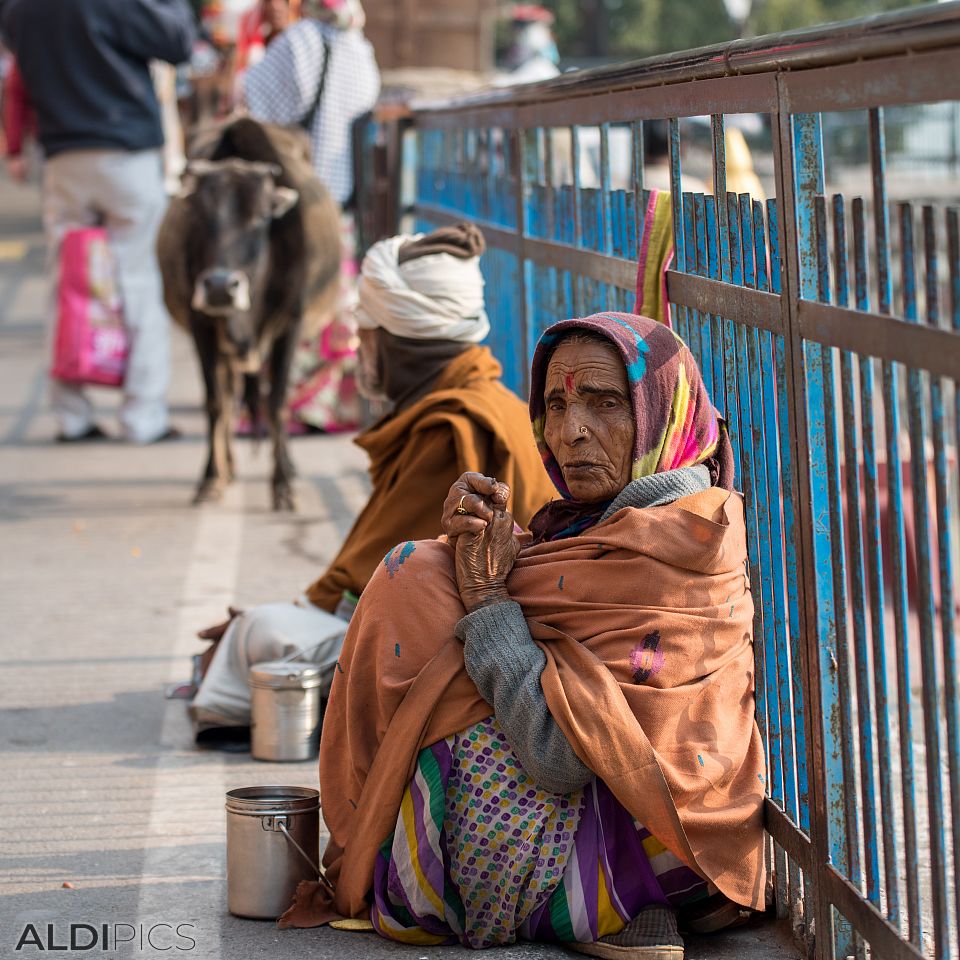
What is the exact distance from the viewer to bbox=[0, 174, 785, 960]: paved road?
3.44 meters

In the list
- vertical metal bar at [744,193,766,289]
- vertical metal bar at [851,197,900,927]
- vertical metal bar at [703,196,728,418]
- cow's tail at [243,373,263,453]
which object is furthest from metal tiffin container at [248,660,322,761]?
cow's tail at [243,373,263,453]

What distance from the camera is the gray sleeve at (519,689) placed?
9.74 feet

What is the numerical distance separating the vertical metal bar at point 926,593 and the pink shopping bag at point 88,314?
7466 mm

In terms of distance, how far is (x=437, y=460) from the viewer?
4238 millimetres

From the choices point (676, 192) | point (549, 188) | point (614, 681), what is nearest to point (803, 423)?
point (614, 681)

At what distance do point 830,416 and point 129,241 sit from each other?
7.21 m

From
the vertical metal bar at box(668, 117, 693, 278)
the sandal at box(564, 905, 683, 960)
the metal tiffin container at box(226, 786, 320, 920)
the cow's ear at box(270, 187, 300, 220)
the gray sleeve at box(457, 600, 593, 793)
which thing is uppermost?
the cow's ear at box(270, 187, 300, 220)

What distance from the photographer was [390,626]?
3.18 meters

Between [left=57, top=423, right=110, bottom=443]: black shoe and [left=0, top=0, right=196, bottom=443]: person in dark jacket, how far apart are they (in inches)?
1.1

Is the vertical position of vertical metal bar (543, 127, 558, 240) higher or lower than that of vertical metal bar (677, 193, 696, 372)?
higher

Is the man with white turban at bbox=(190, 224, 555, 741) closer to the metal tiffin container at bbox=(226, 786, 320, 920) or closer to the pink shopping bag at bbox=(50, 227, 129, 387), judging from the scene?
the metal tiffin container at bbox=(226, 786, 320, 920)

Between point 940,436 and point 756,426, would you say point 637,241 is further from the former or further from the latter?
point 940,436

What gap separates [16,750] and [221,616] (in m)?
1.47

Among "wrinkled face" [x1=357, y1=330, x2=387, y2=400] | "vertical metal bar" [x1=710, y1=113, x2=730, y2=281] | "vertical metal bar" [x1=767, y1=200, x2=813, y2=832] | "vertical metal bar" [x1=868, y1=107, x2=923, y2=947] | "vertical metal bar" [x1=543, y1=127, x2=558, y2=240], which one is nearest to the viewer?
"vertical metal bar" [x1=868, y1=107, x2=923, y2=947]
